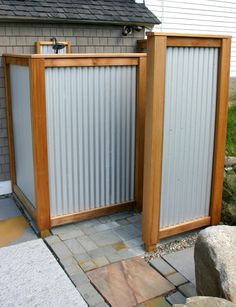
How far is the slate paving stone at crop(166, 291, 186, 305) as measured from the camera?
3431mm

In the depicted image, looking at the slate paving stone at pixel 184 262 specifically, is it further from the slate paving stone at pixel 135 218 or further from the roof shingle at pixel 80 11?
the roof shingle at pixel 80 11

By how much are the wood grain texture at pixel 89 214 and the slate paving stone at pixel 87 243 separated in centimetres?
36

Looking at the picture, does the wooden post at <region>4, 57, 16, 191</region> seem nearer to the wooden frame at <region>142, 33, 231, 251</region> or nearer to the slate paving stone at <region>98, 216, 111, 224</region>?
the slate paving stone at <region>98, 216, 111, 224</region>

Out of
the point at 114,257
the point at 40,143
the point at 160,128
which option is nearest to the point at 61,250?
the point at 114,257

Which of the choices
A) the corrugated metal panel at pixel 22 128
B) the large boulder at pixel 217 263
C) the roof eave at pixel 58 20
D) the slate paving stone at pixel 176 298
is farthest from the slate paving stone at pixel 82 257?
the roof eave at pixel 58 20

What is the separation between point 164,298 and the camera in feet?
11.4

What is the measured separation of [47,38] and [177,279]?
4.04m

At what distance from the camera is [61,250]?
424 cm

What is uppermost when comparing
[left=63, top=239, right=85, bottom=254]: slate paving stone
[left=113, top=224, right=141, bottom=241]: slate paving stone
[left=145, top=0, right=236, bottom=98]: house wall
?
[left=145, top=0, right=236, bottom=98]: house wall

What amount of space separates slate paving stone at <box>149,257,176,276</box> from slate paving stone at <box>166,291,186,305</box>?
0.99ft

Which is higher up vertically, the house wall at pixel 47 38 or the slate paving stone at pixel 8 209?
the house wall at pixel 47 38

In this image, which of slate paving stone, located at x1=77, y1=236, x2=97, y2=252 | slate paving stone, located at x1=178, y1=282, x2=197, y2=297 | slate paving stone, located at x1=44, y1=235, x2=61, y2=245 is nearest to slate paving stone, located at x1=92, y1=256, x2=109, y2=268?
slate paving stone, located at x1=77, y1=236, x2=97, y2=252

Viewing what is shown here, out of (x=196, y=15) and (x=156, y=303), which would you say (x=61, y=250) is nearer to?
(x=156, y=303)

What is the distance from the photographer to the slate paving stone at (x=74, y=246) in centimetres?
423
